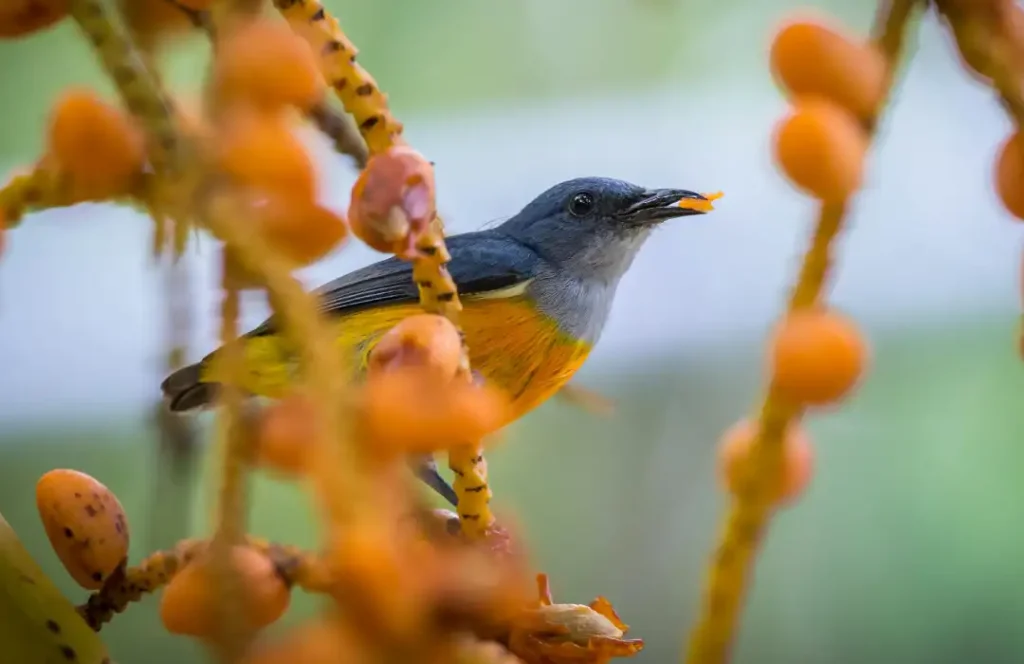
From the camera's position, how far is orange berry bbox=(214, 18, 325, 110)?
192 millimetres

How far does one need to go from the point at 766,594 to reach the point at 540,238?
68cm

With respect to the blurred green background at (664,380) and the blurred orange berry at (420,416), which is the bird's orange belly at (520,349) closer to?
the blurred green background at (664,380)

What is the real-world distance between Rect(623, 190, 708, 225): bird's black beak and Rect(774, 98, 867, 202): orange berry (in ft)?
1.92

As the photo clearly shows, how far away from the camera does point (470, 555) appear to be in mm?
183

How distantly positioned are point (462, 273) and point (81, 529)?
25.3 inches

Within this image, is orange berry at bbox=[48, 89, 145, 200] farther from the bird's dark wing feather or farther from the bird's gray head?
the bird's gray head

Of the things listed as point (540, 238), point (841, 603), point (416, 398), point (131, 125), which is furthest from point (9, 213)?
point (841, 603)

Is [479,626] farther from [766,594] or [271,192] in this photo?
[766,594]

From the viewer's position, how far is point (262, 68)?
196mm

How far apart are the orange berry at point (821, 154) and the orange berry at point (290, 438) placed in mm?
91

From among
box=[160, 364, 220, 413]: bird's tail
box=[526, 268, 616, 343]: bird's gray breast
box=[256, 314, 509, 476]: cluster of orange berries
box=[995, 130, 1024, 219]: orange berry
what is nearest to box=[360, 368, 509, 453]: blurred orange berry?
box=[256, 314, 509, 476]: cluster of orange berries

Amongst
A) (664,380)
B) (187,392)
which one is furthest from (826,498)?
(187,392)

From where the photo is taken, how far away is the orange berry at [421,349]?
0.22m

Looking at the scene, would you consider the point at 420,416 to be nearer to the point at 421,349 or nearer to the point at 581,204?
the point at 421,349
